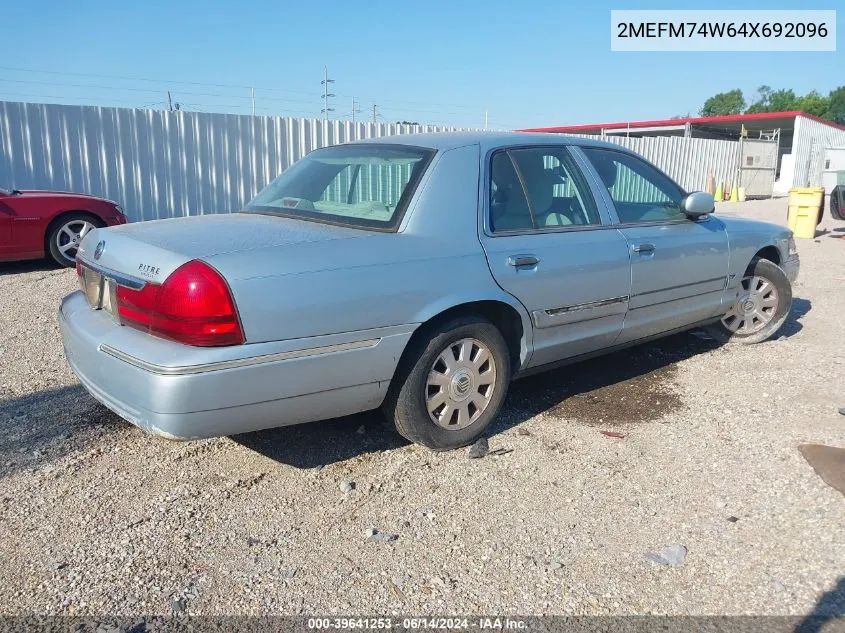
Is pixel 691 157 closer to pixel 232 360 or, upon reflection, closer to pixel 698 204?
pixel 698 204

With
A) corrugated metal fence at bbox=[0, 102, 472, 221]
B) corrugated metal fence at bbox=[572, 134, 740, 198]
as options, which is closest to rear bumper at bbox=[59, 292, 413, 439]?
corrugated metal fence at bbox=[0, 102, 472, 221]

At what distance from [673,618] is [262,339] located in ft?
5.95

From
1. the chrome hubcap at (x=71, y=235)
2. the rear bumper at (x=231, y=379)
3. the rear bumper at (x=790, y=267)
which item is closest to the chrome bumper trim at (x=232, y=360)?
the rear bumper at (x=231, y=379)

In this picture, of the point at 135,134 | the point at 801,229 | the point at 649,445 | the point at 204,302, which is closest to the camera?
the point at 204,302

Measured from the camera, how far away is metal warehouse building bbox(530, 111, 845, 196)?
2678 cm

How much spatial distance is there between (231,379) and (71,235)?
6872mm

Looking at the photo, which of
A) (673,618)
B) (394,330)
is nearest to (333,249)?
(394,330)

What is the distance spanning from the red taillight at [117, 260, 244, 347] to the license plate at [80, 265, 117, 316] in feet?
1.42

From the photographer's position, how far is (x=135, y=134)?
11.4 m

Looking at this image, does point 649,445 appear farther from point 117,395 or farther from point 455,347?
point 117,395

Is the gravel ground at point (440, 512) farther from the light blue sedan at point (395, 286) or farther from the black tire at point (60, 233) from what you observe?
the black tire at point (60, 233)

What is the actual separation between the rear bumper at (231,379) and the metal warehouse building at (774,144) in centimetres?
2566

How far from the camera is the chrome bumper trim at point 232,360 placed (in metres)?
2.73

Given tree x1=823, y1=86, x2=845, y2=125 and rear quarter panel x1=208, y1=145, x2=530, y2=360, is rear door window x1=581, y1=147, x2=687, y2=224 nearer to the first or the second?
rear quarter panel x1=208, y1=145, x2=530, y2=360
